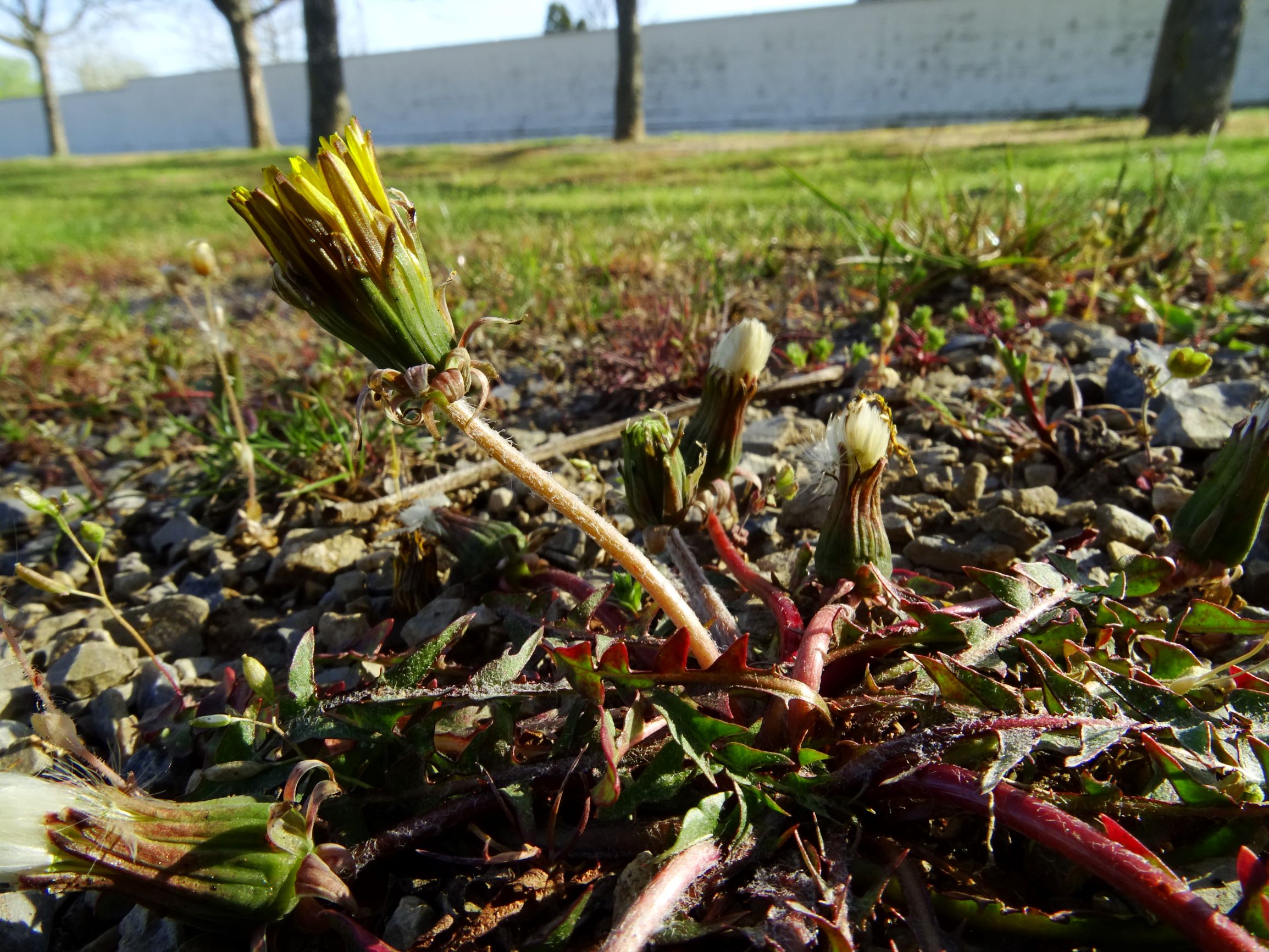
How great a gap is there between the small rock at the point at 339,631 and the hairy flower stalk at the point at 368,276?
0.73 meters

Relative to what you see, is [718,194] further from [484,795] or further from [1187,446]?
[484,795]

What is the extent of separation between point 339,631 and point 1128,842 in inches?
48.7

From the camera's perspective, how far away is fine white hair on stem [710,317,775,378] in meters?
1.30

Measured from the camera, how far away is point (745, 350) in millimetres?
1307

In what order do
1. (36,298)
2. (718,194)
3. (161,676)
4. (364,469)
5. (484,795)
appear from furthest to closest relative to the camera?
(718,194), (36,298), (364,469), (161,676), (484,795)

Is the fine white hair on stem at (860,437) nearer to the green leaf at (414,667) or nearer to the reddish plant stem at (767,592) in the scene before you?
the reddish plant stem at (767,592)

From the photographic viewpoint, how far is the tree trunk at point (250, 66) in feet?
67.5

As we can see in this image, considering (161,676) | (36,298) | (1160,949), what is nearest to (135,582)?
(161,676)

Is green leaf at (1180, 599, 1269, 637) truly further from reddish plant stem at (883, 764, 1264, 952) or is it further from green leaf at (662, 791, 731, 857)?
green leaf at (662, 791, 731, 857)

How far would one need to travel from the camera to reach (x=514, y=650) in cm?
131

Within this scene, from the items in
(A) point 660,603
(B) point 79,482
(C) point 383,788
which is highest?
(A) point 660,603

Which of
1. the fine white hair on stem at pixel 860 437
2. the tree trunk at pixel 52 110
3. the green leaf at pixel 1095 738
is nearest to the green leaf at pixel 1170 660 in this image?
the green leaf at pixel 1095 738

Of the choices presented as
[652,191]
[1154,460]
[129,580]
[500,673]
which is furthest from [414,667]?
[652,191]

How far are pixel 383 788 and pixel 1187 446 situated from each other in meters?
1.72
